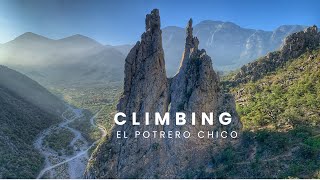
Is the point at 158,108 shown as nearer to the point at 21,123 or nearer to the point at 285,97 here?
the point at 285,97

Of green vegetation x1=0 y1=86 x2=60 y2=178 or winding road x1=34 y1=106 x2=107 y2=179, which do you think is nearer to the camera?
green vegetation x1=0 y1=86 x2=60 y2=178

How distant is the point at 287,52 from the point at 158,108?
29721mm

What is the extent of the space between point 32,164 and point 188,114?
116 ft

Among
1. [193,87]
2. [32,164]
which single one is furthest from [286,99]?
[32,164]

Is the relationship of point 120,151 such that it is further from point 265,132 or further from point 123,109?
point 265,132

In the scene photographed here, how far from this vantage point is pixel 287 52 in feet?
213

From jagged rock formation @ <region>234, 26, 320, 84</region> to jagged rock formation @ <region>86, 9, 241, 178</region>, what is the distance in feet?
68.1

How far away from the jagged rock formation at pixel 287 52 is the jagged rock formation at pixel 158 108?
2075 cm

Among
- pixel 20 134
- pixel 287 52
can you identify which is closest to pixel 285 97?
pixel 287 52

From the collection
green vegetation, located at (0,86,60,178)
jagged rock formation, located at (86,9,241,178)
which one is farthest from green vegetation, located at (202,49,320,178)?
green vegetation, located at (0,86,60,178)

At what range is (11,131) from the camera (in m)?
75.6

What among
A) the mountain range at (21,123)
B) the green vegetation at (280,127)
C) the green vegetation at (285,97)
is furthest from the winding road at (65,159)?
the green vegetation at (285,97)

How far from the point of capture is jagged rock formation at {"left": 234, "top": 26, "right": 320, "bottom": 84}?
63438 mm

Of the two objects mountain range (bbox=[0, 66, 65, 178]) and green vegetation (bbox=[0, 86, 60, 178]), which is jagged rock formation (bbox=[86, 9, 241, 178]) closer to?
green vegetation (bbox=[0, 86, 60, 178])
